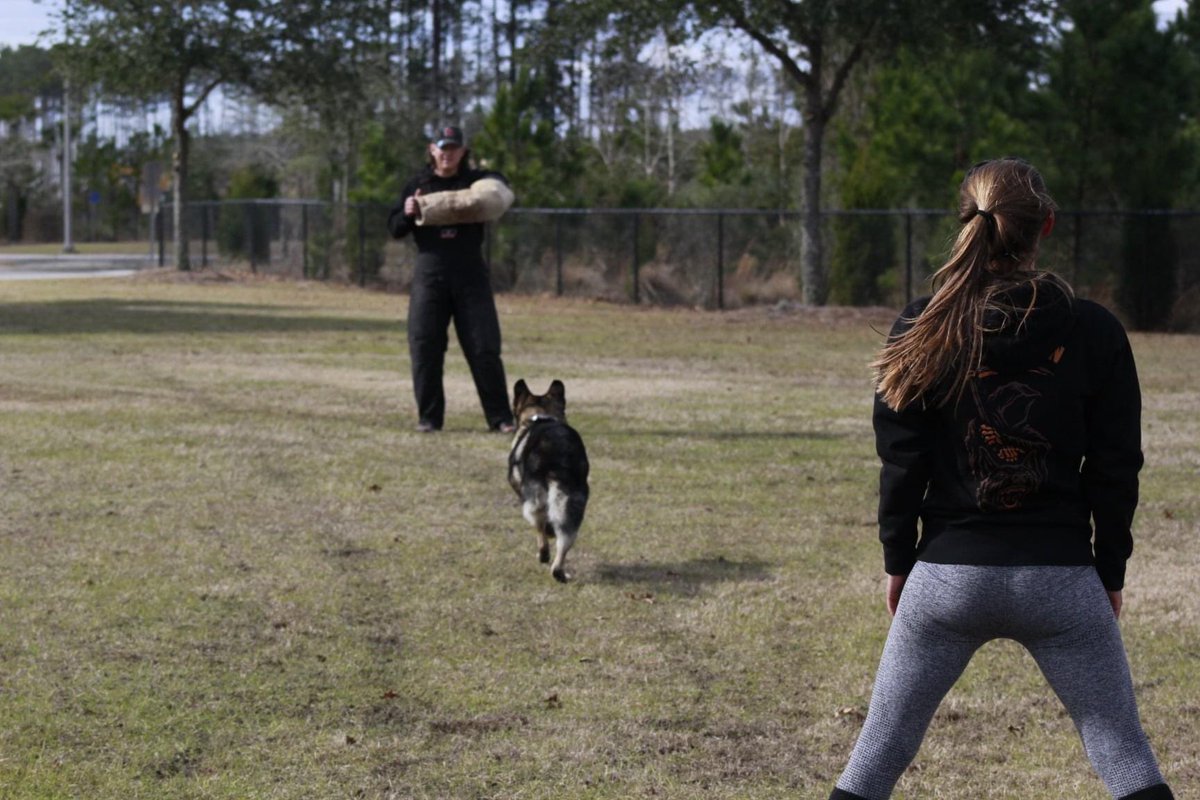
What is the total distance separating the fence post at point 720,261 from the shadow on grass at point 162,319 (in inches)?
272

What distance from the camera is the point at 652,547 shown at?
8.48 metres

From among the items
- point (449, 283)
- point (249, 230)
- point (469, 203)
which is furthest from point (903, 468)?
point (249, 230)

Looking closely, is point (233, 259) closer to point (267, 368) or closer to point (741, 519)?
point (267, 368)

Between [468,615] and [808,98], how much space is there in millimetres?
22066

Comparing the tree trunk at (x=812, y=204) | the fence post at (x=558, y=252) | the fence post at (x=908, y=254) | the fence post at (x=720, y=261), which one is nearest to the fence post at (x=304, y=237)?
the fence post at (x=558, y=252)

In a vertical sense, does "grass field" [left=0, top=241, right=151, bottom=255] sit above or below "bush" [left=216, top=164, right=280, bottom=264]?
below

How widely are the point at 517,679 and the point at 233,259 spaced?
37614mm

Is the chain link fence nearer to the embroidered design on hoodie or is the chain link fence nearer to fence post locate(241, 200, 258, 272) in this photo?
fence post locate(241, 200, 258, 272)

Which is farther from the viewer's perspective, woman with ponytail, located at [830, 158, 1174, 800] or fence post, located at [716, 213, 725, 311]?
fence post, located at [716, 213, 725, 311]

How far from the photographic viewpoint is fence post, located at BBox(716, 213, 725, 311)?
30.3m

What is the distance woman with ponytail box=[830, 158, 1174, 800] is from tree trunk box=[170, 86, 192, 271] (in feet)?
118

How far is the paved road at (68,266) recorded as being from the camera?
4244 centimetres

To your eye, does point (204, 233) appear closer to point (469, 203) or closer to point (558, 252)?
point (558, 252)

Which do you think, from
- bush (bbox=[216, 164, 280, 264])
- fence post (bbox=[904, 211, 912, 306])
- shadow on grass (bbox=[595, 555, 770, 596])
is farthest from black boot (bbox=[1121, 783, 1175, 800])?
bush (bbox=[216, 164, 280, 264])
